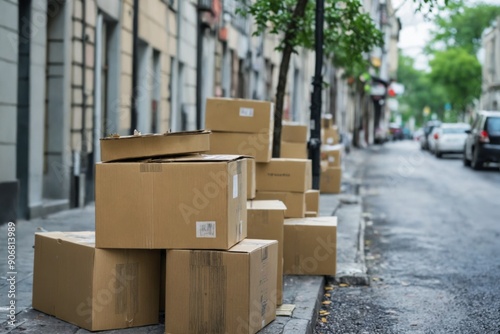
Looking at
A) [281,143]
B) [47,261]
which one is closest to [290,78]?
[281,143]

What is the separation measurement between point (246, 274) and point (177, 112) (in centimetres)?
1578

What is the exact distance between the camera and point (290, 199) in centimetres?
923

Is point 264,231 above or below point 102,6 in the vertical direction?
below

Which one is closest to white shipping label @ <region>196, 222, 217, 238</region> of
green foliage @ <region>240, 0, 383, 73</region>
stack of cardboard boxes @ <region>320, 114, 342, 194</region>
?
green foliage @ <region>240, 0, 383, 73</region>

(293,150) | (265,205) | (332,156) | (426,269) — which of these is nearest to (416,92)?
(332,156)

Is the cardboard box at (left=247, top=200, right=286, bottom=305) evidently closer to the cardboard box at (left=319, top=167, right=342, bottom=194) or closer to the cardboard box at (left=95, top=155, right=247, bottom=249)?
the cardboard box at (left=95, top=155, right=247, bottom=249)

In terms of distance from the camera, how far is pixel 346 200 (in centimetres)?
1803

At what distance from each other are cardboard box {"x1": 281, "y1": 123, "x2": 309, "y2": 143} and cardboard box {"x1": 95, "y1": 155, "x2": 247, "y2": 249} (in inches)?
281

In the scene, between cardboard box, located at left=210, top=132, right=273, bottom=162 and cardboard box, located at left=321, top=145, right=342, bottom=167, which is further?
cardboard box, located at left=321, top=145, right=342, bottom=167

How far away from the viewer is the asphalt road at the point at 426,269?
7.70 metres

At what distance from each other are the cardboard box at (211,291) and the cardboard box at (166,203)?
0.28 ft

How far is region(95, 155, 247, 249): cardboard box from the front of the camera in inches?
242

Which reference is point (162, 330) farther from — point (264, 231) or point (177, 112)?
point (177, 112)

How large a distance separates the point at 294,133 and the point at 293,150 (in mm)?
260
